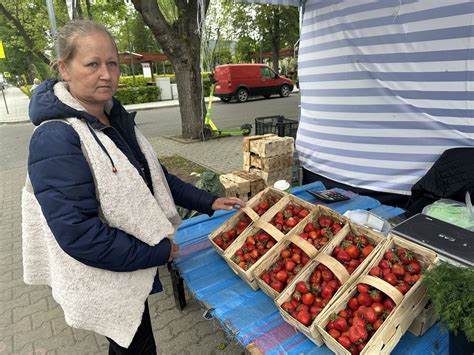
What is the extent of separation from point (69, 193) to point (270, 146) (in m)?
3.19

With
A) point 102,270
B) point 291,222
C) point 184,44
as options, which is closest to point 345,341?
point 291,222

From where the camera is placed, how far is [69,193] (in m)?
1.23

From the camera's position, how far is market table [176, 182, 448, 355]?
64.7 inches

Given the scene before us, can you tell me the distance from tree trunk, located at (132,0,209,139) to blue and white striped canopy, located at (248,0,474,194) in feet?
13.3

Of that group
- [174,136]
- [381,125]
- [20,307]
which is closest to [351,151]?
[381,125]

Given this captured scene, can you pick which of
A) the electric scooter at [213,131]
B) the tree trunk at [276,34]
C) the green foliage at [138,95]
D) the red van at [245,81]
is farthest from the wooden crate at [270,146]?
the tree trunk at [276,34]

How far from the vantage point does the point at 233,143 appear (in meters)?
8.84

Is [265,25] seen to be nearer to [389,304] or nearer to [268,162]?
[268,162]

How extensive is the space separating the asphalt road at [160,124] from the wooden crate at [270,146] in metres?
6.36

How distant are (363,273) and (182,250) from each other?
4.76ft

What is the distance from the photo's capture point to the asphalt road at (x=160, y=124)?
8.94 meters

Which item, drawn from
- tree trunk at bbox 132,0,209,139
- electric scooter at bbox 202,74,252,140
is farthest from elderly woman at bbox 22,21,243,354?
electric scooter at bbox 202,74,252,140

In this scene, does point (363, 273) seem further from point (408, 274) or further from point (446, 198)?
point (446, 198)

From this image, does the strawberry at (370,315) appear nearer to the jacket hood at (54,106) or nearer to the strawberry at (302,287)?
the strawberry at (302,287)
